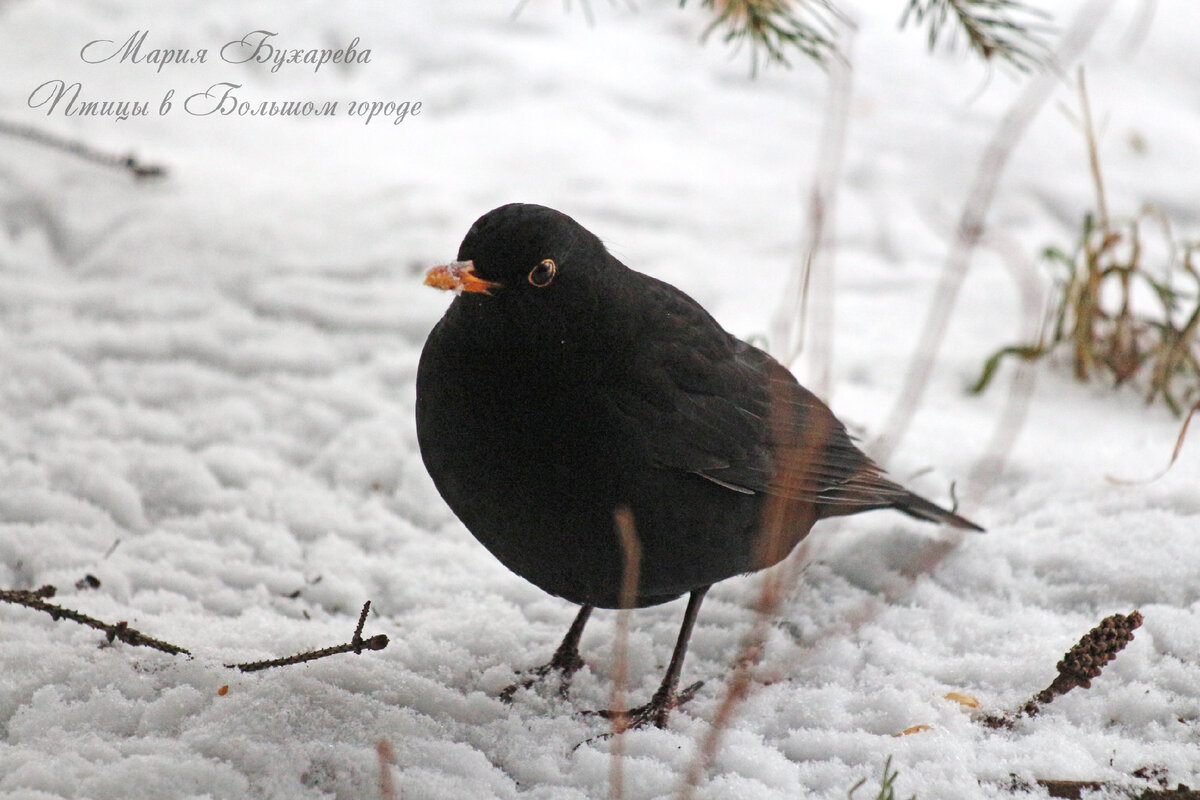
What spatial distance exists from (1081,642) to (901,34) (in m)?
5.01

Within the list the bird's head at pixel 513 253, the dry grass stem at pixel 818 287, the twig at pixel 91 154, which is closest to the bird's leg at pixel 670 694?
the dry grass stem at pixel 818 287

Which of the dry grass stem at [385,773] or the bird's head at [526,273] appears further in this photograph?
the bird's head at [526,273]

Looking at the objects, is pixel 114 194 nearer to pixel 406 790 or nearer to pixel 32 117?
pixel 32 117

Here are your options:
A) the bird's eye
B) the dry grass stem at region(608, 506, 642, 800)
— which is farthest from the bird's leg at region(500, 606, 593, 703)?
the bird's eye

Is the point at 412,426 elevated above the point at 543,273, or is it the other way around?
the point at 543,273

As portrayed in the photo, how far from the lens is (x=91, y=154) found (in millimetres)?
5145

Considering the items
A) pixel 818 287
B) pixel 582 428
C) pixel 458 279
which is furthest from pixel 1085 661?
pixel 818 287

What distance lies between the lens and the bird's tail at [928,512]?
3176 mm

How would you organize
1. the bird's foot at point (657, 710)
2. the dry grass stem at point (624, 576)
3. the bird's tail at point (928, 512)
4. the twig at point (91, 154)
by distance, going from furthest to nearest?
the twig at point (91, 154) → the bird's tail at point (928, 512) → the bird's foot at point (657, 710) → the dry grass stem at point (624, 576)

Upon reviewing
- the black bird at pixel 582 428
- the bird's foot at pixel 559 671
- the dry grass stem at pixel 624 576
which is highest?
the black bird at pixel 582 428

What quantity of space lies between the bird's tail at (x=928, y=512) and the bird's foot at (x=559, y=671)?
1.11 metres

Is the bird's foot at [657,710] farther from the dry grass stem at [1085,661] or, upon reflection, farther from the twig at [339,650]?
the dry grass stem at [1085,661]

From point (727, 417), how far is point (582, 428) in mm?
499

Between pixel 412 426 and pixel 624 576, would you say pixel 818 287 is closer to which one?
pixel 412 426
